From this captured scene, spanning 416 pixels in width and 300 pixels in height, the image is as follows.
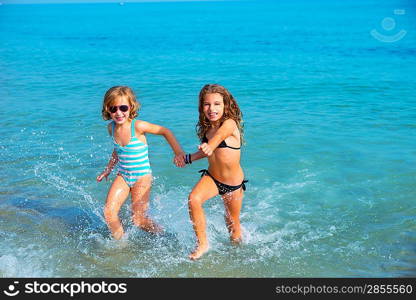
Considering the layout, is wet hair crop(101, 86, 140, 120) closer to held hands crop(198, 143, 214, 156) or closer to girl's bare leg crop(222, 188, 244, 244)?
held hands crop(198, 143, 214, 156)

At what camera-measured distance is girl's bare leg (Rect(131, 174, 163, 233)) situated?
16.1ft

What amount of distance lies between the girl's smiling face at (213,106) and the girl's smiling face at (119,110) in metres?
0.76

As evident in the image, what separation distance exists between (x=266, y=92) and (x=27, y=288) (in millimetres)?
10124

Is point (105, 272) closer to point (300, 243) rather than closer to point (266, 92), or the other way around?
point (300, 243)

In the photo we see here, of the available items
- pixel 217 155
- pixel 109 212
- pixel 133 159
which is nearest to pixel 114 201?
pixel 109 212

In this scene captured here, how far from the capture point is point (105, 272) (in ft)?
15.0

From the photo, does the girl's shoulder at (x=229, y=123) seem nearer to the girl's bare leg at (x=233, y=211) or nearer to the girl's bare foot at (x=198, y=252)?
the girl's bare leg at (x=233, y=211)

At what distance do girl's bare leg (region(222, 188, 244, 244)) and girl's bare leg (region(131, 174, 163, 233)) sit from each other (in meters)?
0.77

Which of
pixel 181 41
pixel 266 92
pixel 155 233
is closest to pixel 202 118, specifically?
pixel 155 233

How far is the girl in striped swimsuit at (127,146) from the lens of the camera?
15.4 ft

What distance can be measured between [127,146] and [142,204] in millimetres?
634

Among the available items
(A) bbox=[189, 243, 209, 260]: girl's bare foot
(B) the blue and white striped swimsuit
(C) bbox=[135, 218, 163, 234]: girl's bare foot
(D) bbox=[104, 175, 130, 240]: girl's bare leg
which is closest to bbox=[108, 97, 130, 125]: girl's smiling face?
(B) the blue and white striped swimsuit

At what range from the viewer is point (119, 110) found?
468cm

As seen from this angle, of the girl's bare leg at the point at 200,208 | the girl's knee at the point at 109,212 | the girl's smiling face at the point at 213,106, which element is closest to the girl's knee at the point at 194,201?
the girl's bare leg at the point at 200,208
